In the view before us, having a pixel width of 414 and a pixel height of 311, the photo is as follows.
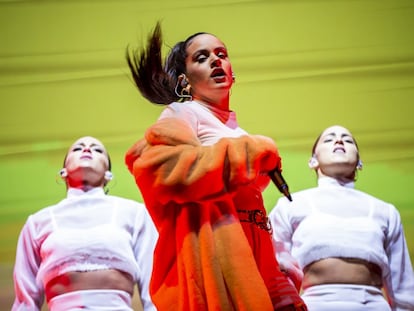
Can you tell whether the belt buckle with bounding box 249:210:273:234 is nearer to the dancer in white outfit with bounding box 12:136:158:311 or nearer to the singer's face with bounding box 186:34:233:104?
the singer's face with bounding box 186:34:233:104

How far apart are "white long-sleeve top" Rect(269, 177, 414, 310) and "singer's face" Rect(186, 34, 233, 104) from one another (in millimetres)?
1298

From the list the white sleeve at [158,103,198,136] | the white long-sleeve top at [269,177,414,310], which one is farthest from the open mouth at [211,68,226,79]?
the white long-sleeve top at [269,177,414,310]

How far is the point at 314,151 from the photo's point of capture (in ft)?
12.1

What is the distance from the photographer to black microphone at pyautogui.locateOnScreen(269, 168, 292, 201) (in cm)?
195

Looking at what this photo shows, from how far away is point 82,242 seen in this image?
3.33 meters

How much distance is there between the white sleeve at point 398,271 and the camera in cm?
340

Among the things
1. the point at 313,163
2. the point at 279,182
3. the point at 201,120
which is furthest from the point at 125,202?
the point at 279,182

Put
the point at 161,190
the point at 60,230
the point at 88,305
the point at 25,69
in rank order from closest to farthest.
Answer: the point at 161,190
the point at 88,305
the point at 60,230
the point at 25,69

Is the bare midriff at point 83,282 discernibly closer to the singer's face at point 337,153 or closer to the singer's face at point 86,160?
the singer's face at point 86,160

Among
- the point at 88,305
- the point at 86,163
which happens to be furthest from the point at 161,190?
the point at 86,163

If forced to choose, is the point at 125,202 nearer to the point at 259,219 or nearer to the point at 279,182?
the point at 259,219

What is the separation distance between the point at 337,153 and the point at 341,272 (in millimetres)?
531

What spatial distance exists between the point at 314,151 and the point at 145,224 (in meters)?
0.79

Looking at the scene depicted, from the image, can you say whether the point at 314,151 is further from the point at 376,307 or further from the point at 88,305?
the point at 88,305
